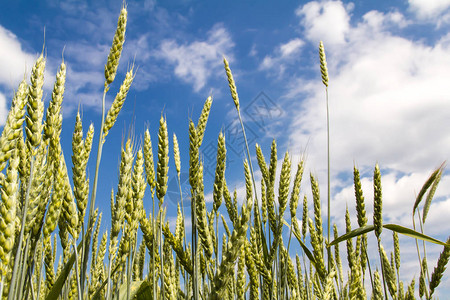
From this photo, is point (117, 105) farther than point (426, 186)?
No

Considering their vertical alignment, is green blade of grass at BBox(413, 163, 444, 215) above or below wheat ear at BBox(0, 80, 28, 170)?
above

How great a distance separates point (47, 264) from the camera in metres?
1.74

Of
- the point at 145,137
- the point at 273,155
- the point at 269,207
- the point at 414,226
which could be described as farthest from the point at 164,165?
the point at 414,226

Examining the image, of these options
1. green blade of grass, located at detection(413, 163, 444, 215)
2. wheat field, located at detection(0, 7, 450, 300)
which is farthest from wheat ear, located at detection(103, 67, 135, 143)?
green blade of grass, located at detection(413, 163, 444, 215)

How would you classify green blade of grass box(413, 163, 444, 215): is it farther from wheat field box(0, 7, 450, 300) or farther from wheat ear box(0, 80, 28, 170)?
wheat ear box(0, 80, 28, 170)

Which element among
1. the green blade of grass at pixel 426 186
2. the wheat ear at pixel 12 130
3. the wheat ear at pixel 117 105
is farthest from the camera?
the green blade of grass at pixel 426 186

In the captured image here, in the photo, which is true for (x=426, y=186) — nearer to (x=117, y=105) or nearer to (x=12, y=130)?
(x=117, y=105)

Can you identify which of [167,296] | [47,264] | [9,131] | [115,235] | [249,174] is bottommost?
[167,296]

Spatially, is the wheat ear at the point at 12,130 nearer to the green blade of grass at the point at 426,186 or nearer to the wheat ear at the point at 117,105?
the wheat ear at the point at 117,105

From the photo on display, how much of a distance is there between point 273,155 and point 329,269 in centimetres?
93

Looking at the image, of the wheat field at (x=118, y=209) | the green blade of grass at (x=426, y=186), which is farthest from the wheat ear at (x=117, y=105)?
the green blade of grass at (x=426, y=186)

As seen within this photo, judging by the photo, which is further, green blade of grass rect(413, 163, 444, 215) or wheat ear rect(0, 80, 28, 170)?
green blade of grass rect(413, 163, 444, 215)

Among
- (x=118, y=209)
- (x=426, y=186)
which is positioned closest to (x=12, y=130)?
(x=118, y=209)

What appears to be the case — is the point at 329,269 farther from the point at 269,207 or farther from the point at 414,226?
the point at 414,226
